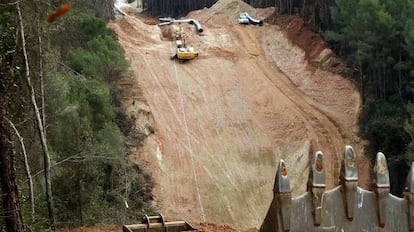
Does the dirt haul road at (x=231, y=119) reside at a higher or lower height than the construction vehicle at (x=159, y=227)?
lower

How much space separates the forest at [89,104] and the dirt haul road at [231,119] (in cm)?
166

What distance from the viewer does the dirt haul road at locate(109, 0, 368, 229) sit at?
118 ft

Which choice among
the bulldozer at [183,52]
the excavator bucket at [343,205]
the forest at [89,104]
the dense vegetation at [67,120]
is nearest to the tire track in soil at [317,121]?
the forest at [89,104]

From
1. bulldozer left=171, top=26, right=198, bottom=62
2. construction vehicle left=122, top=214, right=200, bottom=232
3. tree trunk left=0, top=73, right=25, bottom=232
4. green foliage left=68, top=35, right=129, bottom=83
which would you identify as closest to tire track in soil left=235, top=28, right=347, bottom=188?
bulldozer left=171, top=26, right=198, bottom=62

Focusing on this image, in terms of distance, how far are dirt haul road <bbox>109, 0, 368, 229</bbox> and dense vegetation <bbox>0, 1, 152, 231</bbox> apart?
A: 209cm

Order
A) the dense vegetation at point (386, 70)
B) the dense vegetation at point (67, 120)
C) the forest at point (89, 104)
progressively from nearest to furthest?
the forest at point (89, 104)
the dense vegetation at point (67, 120)
the dense vegetation at point (386, 70)

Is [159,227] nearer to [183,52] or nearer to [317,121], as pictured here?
[317,121]

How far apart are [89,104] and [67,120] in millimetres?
6302

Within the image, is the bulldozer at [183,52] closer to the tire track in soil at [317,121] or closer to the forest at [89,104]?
→ the tire track in soil at [317,121]

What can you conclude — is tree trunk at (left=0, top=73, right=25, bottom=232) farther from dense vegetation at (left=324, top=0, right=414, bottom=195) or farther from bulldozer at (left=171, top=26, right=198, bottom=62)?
bulldozer at (left=171, top=26, right=198, bottom=62)

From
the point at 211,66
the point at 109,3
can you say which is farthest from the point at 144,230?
the point at 109,3

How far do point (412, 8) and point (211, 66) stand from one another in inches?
632

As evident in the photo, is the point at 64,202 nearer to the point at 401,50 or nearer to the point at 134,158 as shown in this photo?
the point at 134,158

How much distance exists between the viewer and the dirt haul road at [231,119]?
36.1 metres
